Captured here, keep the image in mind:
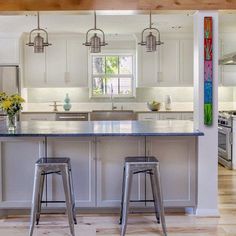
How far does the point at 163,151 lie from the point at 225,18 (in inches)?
124

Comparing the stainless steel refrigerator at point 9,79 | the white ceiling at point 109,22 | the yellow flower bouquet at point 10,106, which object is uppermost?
the white ceiling at point 109,22

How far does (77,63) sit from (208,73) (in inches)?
160

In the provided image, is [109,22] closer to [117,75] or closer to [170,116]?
[117,75]

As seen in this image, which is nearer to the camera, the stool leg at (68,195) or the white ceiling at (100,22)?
the stool leg at (68,195)

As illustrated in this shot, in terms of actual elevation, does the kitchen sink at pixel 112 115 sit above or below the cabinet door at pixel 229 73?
below

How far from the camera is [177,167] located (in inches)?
155

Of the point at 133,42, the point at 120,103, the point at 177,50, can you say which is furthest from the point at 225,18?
the point at 120,103

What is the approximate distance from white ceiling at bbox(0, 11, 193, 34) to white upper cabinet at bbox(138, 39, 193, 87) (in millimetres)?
354

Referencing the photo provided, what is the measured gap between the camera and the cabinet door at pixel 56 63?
744 centimetres

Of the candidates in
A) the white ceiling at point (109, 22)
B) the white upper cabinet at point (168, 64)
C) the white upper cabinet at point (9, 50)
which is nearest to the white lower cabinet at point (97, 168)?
the white ceiling at point (109, 22)

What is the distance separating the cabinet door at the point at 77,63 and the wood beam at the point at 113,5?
3634mm

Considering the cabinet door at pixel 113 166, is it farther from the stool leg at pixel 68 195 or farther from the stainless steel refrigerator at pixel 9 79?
the stainless steel refrigerator at pixel 9 79

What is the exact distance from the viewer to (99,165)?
3902 millimetres

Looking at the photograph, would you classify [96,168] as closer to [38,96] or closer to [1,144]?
[1,144]
